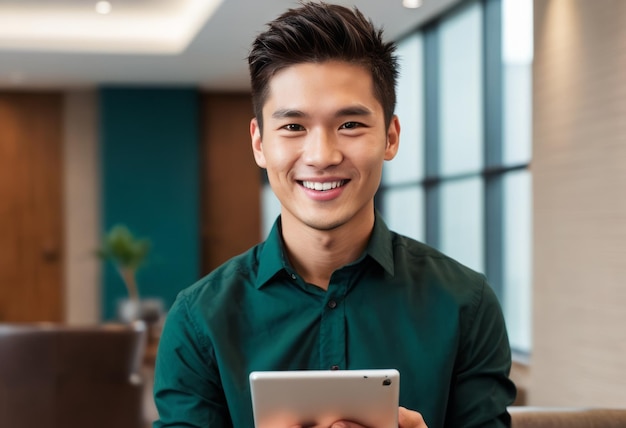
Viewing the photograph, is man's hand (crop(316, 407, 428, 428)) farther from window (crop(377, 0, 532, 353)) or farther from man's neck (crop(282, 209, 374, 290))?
window (crop(377, 0, 532, 353))

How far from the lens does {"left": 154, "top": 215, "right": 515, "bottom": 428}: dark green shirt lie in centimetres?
152

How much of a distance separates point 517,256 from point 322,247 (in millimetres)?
3562

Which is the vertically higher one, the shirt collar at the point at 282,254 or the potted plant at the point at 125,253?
the shirt collar at the point at 282,254

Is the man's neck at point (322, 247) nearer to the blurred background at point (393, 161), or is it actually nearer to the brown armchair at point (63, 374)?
the blurred background at point (393, 161)

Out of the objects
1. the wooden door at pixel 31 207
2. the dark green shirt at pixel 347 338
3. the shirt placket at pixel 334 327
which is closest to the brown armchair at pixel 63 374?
the dark green shirt at pixel 347 338

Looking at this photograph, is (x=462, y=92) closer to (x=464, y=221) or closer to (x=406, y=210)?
(x=464, y=221)

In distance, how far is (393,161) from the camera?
23.7 ft

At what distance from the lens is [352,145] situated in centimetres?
147

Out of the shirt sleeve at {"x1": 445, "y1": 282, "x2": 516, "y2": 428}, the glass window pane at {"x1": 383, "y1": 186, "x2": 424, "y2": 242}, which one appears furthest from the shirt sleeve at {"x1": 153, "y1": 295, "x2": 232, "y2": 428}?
the glass window pane at {"x1": 383, "y1": 186, "x2": 424, "y2": 242}

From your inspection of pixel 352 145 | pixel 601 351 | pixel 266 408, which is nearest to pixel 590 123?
pixel 601 351

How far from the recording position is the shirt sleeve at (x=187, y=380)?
153cm

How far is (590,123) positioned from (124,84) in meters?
6.41

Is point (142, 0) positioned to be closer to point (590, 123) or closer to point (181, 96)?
point (181, 96)

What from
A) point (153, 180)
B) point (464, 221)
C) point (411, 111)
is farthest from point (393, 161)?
point (153, 180)
